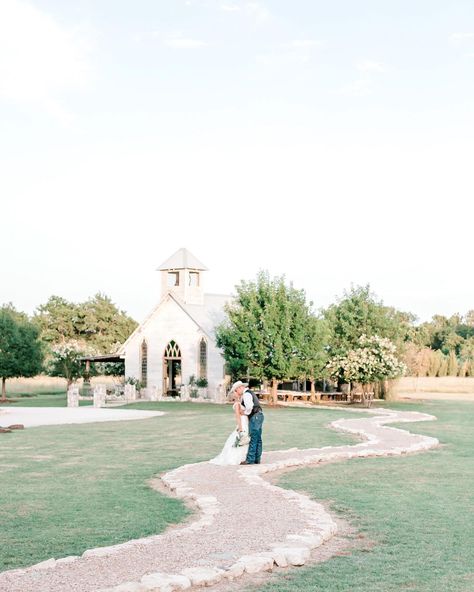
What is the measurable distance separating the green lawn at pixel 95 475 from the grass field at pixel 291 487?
23 mm

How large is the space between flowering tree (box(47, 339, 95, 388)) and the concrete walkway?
14119 mm

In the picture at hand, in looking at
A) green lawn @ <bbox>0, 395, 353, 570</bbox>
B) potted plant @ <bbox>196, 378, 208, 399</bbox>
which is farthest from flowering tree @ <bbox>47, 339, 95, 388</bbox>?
green lawn @ <bbox>0, 395, 353, 570</bbox>

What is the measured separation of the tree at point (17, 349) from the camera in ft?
169

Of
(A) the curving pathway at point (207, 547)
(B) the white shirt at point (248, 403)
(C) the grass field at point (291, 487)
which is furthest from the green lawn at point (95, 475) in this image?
(B) the white shirt at point (248, 403)

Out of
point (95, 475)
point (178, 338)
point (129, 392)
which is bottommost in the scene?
point (95, 475)

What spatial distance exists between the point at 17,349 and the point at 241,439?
38.3m

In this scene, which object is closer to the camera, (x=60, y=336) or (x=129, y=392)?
(x=129, y=392)

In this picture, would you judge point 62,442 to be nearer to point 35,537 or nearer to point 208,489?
point 208,489

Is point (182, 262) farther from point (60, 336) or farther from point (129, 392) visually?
point (60, 336)

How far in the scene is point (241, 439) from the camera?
1655cm

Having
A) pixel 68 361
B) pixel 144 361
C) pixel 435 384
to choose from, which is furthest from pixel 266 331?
pixel 435 384

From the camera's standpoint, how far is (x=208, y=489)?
523 inches

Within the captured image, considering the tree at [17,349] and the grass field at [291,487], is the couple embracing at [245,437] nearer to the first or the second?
the grass field at [291,487]

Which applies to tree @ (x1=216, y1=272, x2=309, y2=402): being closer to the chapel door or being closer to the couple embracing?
the chapel door
